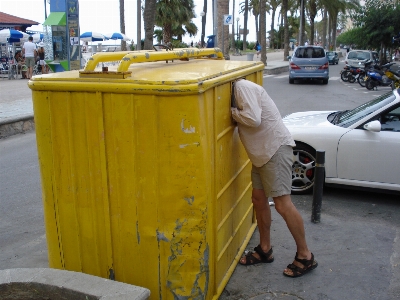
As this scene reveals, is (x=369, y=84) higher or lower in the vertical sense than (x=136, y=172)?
lower

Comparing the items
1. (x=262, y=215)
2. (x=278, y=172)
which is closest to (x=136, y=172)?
(x=278, y=172)

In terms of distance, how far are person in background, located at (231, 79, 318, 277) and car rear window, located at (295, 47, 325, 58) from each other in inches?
757

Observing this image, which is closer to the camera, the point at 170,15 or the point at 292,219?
the point at 292,219

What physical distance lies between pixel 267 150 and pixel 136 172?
1.07 m

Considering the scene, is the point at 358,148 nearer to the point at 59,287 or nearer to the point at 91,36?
the point at 59,287

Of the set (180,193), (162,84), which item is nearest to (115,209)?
(180,193)

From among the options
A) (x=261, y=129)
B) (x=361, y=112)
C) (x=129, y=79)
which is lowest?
(x=361, y=112)

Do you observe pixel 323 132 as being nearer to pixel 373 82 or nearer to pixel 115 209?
pixel 115 209

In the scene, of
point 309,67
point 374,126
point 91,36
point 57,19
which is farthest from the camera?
point 91,36

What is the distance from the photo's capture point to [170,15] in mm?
38656

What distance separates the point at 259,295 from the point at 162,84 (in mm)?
1844

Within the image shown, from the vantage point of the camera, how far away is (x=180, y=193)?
9.31 ft

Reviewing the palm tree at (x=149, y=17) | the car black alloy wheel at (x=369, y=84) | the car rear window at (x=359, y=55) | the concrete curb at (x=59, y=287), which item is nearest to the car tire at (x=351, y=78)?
the car black alloy wheel at (x=369, y=84)

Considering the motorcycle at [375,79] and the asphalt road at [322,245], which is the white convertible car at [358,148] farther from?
the motorcycle at [375,79]
